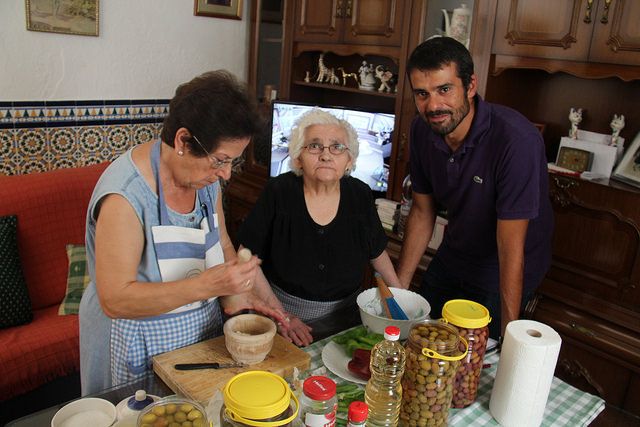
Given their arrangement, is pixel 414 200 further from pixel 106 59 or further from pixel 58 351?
pixel 106 59

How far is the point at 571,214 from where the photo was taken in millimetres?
2271

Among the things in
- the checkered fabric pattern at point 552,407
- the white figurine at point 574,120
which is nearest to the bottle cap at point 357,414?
the checkered fabric pattern at point 552,407

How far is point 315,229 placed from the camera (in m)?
1.77

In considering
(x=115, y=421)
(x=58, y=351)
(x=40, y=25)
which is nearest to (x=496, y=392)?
(x=115, y=421)

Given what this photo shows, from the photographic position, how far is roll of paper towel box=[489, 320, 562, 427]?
43.7 inches

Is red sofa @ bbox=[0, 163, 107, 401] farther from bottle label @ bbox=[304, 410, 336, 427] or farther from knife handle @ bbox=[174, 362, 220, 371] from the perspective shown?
bottle label @ bbox=[304, 410, 336, 427]

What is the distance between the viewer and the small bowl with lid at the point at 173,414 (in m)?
0.89

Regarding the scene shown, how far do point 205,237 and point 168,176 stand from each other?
7.5 inches

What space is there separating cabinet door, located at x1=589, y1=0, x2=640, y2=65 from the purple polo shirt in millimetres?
570

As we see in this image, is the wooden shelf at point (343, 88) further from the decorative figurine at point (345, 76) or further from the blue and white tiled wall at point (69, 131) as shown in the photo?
the blue and white tiled wall at point (69, 131)

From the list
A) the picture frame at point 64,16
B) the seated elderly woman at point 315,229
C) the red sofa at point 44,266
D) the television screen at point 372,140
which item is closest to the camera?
the seated elderly woman at point 315,229

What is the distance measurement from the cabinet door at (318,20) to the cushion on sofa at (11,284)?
1839 mm

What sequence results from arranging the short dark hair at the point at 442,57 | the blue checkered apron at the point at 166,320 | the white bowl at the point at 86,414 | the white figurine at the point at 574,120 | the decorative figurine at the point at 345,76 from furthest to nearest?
the decorative figurine at the point at 345,76 < the white figurine at the point at 574,120 < the short dark hair at the point at 442,57 < the blue checkered apron at the point at 166,320 < the white bowl at the point at 86,414

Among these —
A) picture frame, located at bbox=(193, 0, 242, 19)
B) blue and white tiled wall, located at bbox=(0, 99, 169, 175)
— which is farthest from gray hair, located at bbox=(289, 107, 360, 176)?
picture frame, located at bbox=(193, 0, 242, 19)
